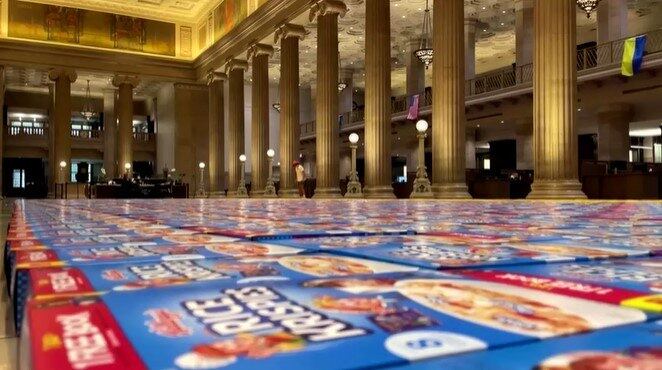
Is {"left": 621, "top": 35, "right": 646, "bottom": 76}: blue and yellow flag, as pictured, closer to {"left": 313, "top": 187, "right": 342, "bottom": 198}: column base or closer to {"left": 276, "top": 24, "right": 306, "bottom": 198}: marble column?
{"left": 313, "top": 187, "right": 342, "bottom": 198}: column base

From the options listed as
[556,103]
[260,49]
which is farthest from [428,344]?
[260,49]

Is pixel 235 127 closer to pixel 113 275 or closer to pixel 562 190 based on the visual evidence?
pixel 562 190

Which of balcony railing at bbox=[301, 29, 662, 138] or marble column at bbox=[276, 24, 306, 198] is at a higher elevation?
balcony railing at bbox=[301, 29, 662, 138]

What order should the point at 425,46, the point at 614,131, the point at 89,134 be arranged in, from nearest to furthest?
the point at 614,131, the point at 425,46, the point at 89,134

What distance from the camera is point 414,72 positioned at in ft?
92.8

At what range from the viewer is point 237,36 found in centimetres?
2506

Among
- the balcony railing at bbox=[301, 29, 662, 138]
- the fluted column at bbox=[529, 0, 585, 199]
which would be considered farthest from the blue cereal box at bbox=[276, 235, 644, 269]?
the balcony railing at bbox=[301, 29, 662, 138]

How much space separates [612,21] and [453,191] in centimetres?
1097

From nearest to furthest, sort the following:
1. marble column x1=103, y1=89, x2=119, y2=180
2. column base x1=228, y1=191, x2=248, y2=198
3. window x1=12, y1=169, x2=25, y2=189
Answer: column base x1=228, y1=191, x2=248, y2=198, marble column x1=103, y1=89, x2=119, y2=180, window x1=12, y1=169, x2=25, y2=189

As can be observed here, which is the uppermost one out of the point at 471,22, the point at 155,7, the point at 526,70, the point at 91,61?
the point at 155,7

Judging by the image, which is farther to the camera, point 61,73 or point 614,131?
point 61,73

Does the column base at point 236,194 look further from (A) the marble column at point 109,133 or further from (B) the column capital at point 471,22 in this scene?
(B) the column capital at point 471,22

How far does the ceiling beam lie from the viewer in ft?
86.7

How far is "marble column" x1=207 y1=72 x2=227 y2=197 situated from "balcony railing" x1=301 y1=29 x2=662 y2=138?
8.63 meters
